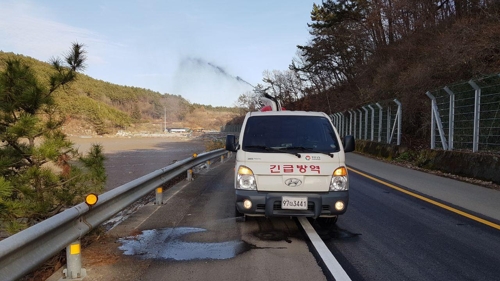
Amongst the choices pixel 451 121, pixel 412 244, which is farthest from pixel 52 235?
pixel 451 121

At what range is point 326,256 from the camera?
16.1 ft

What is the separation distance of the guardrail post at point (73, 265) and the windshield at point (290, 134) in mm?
2923

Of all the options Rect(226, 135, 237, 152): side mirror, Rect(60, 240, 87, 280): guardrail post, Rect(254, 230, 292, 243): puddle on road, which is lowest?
Rect(254, 230, 292, 243): puddle on road

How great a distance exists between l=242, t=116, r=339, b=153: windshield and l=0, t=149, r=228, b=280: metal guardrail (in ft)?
7.08

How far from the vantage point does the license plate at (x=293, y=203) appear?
5.78 metres

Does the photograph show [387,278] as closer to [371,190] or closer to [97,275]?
[97,275]

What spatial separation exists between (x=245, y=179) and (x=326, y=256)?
170 cm

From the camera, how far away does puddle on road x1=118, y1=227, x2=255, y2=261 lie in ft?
16.2

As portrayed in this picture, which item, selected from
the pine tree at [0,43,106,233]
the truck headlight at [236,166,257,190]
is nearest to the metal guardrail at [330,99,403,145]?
the truck headlight at [236,166,257,190]

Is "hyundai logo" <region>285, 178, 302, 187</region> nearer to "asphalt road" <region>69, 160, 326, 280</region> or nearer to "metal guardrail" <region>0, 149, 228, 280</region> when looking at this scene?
"asphalt road" <region>69, 160, 326, 280</region>

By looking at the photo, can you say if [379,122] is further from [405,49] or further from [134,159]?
[134,159]

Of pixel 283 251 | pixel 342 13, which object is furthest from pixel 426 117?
pixel 342 13

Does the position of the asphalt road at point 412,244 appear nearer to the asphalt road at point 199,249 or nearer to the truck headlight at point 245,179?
the asphalt road at point 199,249

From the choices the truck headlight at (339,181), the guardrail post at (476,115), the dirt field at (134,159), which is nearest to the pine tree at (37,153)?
the dirt field at (134,159)
